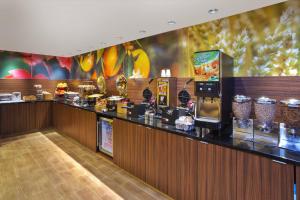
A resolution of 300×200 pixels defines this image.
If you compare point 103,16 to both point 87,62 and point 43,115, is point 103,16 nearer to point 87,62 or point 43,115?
point 87,62

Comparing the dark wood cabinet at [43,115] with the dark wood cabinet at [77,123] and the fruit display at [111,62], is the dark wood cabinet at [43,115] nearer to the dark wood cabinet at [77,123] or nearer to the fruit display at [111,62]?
the dark wood cabinet at [77,123]

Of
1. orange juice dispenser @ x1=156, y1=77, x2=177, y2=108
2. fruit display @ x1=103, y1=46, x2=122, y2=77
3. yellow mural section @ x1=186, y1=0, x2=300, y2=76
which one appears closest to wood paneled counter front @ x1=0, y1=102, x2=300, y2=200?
orange juice dispenser @ x1=156, y1=77, x2=177, y2=108

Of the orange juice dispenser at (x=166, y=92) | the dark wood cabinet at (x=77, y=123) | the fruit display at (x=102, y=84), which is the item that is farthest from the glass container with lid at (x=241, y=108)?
the fruit display at (x=102, y=84)

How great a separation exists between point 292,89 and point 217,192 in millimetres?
1360

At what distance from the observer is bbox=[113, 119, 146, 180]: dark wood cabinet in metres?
2.70

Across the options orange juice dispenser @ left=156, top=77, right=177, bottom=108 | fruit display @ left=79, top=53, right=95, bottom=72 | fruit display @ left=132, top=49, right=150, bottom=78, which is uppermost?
fruit display @ left=79, top=53, right=95, bottom=72

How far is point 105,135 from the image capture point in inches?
142

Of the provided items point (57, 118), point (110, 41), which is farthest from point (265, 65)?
point (57, 118)

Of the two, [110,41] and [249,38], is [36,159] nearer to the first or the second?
[110,41]

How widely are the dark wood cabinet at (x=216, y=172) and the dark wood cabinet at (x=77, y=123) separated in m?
2.49

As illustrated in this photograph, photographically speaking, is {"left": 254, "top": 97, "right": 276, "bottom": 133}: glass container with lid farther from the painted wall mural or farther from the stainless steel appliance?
the painted wall mural

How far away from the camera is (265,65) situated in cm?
222

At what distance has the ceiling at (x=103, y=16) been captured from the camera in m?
2.20

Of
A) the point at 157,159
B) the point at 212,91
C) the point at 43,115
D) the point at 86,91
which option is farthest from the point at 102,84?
the point at 212,91
